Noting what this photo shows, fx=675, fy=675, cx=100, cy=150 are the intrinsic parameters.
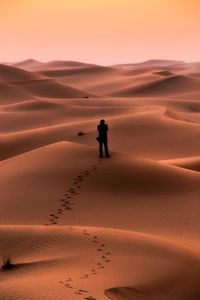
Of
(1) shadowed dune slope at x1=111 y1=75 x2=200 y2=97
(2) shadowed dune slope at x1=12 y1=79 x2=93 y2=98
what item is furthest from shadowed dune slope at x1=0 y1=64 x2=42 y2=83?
(1) shadowed dune slope at x1=111 y1=75 x2=200 y2=97

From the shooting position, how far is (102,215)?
1376 centimetres

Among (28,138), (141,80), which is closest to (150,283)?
(28,138)

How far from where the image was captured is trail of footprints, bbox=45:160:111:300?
8.19 metres

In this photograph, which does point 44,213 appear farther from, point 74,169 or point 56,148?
point 56,148

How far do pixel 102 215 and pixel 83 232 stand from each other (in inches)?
114

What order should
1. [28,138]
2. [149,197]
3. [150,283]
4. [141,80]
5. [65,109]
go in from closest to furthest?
1. [150,283]
2. [149,197]
3. [28,138]
4. [65,109]
5. [141,80]

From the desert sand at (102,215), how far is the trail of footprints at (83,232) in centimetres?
2

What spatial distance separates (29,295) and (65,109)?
34.8m

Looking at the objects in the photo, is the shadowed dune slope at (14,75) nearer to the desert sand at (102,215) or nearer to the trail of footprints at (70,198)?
the desert sand at (102,215)

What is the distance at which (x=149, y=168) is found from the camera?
689 inches

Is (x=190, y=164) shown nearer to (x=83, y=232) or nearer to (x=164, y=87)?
(x=83, y=232)

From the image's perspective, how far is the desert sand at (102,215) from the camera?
28.2 feet

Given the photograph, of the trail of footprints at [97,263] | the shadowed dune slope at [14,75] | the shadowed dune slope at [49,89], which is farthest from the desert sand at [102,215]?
the shadowed dune slope at [14,75]

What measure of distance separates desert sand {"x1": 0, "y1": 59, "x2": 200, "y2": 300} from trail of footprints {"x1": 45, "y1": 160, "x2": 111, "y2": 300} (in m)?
0.02
